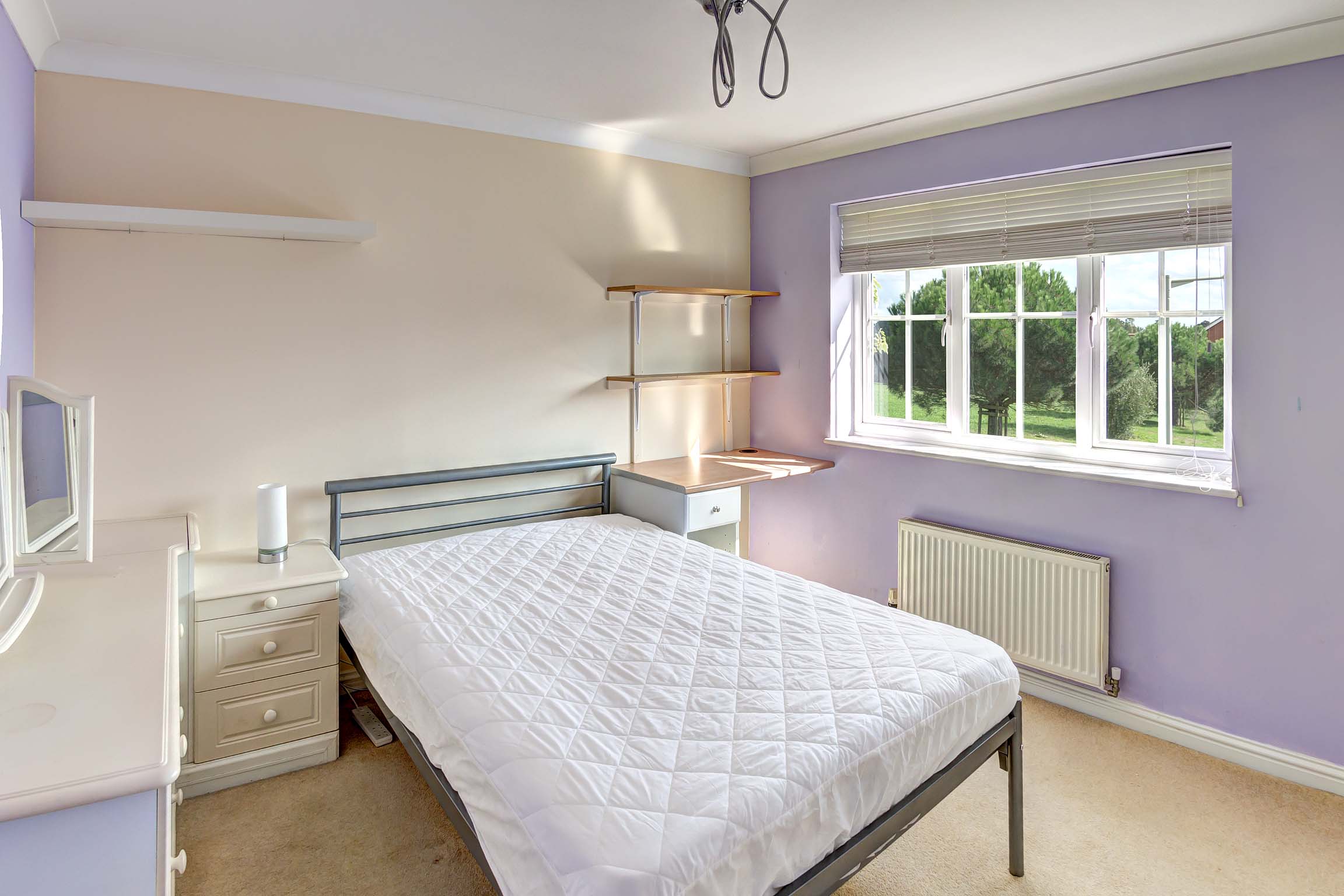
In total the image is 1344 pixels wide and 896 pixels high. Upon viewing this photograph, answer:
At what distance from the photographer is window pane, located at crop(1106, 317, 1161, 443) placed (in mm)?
2895

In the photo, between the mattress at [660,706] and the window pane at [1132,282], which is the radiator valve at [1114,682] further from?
the window pane at [1132,282]

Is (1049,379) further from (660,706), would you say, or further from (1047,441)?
(660,706)

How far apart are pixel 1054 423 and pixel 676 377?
1.69 metres

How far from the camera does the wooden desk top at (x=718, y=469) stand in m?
3.41

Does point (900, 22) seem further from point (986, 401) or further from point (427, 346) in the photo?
point (427, 346)

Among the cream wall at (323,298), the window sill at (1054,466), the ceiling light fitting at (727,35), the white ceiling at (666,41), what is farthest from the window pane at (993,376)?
the ceiling light fitting at (727,35)

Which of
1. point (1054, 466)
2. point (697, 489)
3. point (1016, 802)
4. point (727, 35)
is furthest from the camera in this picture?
point (697, 489)

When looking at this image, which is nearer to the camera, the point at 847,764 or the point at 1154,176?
the point at 847,764

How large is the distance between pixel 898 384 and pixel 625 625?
86.0 inches

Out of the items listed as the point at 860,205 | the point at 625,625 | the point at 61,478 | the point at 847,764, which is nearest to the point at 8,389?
the point at 61,478

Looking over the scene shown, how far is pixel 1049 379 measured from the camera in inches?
126

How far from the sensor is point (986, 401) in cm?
343

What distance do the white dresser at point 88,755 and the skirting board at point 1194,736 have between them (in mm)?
3015

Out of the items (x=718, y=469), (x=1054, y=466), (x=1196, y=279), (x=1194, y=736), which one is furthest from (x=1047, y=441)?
(x=718, y=469)
